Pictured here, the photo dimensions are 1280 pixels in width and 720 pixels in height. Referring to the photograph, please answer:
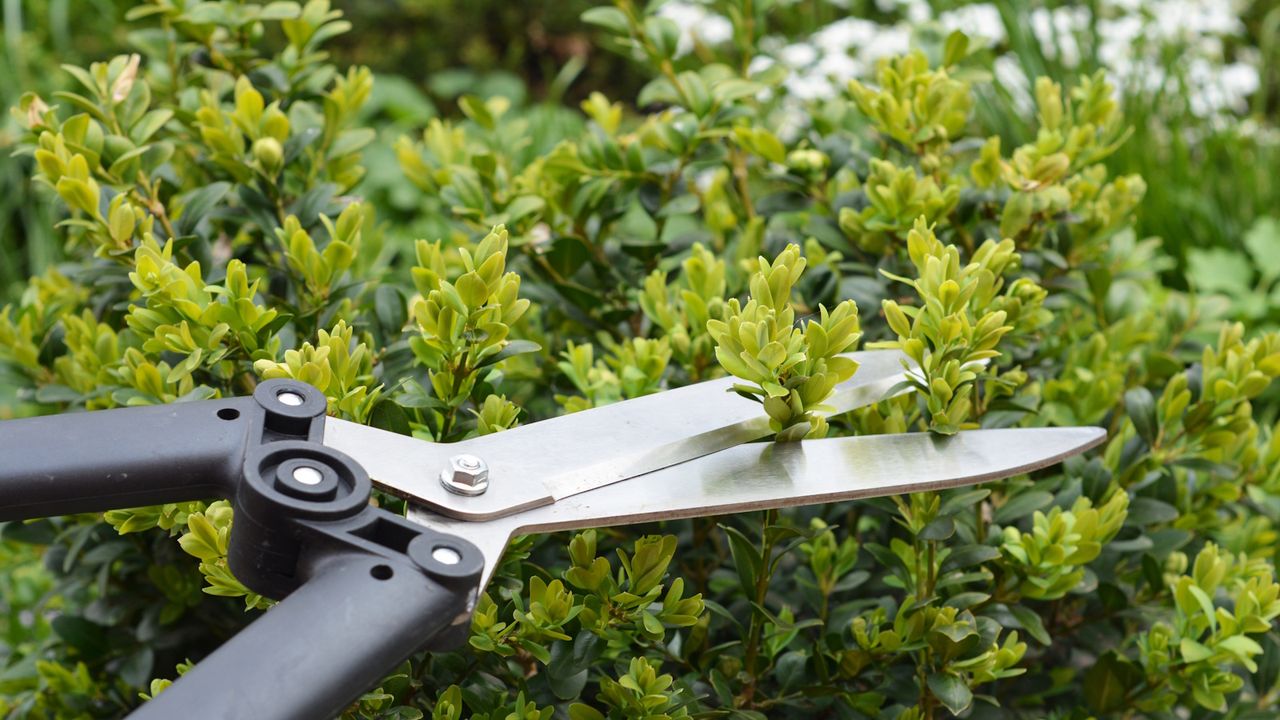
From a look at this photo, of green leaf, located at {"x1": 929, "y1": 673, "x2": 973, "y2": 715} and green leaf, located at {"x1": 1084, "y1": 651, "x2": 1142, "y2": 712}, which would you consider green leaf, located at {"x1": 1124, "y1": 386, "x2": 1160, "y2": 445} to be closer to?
green leaf, located at {"x1": 1084, "y1": 651, "x2": 1142, "y2": 712}

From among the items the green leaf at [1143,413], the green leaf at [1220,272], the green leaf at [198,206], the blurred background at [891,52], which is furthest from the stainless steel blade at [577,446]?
the green leaf at [1220,272]

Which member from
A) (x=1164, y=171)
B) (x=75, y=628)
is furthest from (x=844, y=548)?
(x=1164, y=171)

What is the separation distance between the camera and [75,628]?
5.42 feet

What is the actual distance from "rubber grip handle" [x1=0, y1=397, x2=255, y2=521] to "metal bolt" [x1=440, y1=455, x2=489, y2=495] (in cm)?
18

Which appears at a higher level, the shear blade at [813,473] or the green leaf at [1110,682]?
the shear blade at [813,473]

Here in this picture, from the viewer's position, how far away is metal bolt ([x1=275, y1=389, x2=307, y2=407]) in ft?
3.53

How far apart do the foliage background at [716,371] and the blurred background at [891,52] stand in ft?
1.36

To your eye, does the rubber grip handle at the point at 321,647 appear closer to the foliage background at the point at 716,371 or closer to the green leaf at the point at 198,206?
the foliage background at the point at 716,371

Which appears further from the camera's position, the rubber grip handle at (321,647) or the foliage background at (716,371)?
the foliage background at (716,371)

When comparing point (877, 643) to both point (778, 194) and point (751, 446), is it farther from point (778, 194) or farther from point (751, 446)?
point (778, 194)

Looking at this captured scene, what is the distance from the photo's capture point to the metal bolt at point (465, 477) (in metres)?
1.10

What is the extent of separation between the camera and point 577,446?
3.91ft

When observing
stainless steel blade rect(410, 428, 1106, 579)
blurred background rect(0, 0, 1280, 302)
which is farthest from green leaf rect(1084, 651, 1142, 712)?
blurred background rect(0, 0, 1280, 302)

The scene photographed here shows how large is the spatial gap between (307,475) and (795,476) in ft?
1.51
